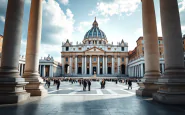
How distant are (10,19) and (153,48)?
8918 millimetres

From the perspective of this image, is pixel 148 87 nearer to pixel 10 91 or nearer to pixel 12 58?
pixel 10 91

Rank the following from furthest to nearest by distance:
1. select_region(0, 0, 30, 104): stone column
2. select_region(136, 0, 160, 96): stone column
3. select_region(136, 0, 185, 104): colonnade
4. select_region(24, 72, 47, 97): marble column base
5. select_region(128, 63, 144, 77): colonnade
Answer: select_region(128, 63, 144, 77): colonnade, select_region(136, 0, 160, 96): stone column, select_region(24, 72, 47, 97): marble column base, select_region(0, 0, 30, 104): stone column, select_region(136, 0, 185, 104): colonnade

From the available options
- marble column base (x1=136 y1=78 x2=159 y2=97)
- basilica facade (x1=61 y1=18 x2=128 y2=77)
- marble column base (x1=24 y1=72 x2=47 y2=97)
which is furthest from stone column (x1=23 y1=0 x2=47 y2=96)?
basilica facade (x1=61 y1=18 x2=128 y2=77)

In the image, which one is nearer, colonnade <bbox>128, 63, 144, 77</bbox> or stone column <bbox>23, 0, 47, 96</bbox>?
stone column <bbox>23, 0, 47, 96</bbox>

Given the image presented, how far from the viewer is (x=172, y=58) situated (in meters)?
7.19

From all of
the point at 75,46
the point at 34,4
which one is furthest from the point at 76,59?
the point at 34,4

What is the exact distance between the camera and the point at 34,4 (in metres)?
9.98

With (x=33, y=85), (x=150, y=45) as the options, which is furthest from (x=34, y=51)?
(x=150, y=45)

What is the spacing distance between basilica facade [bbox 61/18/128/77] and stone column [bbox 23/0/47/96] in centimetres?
7604

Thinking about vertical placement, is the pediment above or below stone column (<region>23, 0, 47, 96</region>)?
above

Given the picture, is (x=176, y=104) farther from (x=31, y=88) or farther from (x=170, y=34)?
(x=31, y=88)

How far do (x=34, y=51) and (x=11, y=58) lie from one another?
262 cm

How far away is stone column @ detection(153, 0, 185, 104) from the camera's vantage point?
680 centimetres

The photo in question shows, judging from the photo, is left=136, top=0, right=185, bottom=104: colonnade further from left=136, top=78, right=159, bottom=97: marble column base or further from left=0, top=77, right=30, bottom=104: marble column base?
left=0, top=77, right=30, bottom=104: marble column base
